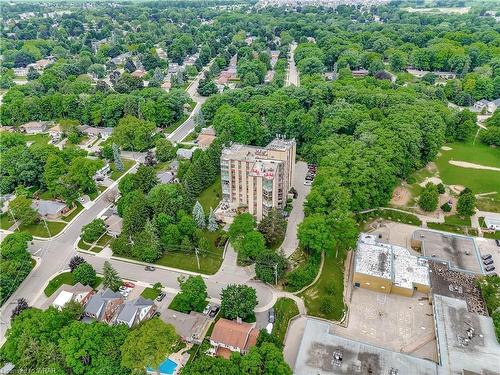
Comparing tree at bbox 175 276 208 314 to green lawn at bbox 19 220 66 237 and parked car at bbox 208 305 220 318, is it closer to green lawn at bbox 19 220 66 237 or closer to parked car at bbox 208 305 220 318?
parked car at bbox 208 305 220 318

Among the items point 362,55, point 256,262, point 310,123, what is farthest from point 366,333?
point 362,55

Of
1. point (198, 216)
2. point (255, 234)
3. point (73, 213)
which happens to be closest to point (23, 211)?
point (73, 213)

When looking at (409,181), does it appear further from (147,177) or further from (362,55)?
(362,55)

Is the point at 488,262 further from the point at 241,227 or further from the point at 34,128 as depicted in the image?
the point at 34,128

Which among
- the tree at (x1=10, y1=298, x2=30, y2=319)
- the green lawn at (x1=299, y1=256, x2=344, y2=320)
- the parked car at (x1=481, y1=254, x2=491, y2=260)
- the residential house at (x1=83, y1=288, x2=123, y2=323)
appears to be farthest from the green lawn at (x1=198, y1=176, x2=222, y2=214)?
the parked car at (x1=481, y1=254, x2=491, y2=260)

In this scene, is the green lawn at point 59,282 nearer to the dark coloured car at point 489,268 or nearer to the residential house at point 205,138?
the residential house at point 205,138

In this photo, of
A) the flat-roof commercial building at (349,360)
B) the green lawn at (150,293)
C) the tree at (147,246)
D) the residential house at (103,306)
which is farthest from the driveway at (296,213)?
the residential house at (103,306)
